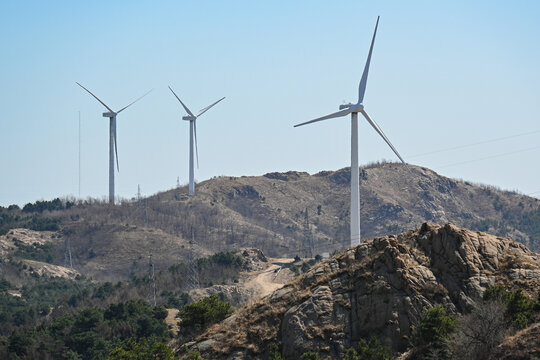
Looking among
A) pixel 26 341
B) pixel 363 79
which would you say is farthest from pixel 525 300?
pixel 26 341

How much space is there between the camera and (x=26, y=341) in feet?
495

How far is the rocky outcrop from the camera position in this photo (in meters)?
77.2

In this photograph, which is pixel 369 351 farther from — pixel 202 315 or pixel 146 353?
pixel 146 353

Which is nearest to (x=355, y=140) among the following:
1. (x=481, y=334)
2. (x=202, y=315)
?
(x=202, y=315)

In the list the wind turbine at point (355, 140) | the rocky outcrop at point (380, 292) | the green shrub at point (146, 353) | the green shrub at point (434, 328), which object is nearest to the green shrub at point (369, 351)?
the rocky outcrop at point (380, 292)

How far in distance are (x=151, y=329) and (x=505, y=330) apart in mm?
89157

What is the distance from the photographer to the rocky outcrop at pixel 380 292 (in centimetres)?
7719

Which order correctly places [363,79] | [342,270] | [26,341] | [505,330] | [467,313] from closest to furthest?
[505,330]
[467,313]
[342,270]
[363,79]
[26,341]

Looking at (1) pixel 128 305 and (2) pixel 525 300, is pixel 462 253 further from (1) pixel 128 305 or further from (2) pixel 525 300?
(1) pixel 128 305

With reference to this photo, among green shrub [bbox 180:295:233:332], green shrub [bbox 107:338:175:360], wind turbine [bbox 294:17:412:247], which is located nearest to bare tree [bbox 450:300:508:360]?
green shrub [bbox 107:338:175:360]

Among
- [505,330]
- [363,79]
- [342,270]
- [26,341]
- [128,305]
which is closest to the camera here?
[505,330]

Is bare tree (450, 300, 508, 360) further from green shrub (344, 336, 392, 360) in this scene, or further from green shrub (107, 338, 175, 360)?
green shrub (107, 338, 175, 360)

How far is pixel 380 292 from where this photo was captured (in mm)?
78125

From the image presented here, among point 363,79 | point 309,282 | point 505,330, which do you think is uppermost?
point 363,79
